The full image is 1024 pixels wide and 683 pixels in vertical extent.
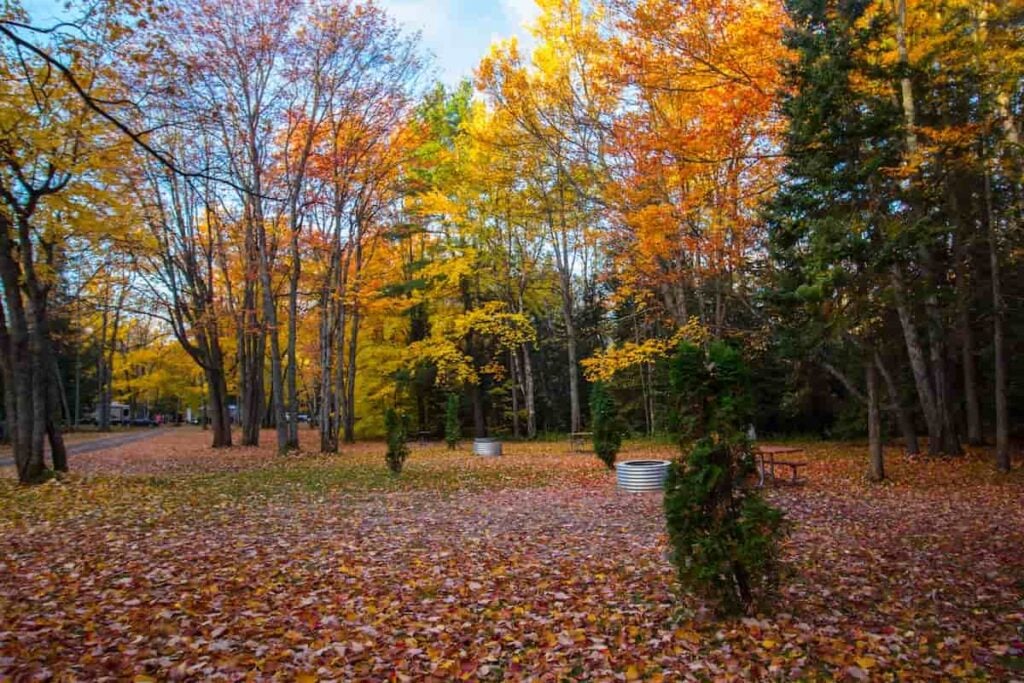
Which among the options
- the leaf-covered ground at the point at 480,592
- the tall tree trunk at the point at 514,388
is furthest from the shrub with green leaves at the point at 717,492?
the tall tree trunk at the point at 514,388

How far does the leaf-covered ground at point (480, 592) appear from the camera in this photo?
11.7ft

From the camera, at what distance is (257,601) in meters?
4.63

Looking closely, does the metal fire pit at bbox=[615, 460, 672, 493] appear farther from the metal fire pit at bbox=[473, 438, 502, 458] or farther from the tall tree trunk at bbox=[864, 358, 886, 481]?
the metal fire pit at bbox=[473, 438, 502, 458]

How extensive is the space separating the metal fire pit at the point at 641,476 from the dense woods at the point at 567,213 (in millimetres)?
3122

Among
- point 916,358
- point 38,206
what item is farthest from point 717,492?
point 38,206

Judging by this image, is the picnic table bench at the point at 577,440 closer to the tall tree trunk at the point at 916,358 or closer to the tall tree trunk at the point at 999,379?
the tall tree trunk at the point at 916,358

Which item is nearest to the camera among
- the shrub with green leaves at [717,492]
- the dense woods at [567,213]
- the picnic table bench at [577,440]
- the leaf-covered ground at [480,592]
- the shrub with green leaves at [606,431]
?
the leaf-covered ground at [480,592]

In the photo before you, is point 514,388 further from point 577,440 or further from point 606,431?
point 606,431

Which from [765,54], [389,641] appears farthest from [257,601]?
[765,54]

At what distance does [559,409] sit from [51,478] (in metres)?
18.6

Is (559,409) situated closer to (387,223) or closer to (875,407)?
(387,223)

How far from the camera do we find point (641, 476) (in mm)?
9742

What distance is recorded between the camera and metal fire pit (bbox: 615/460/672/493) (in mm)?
9703

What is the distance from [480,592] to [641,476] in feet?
17.5
